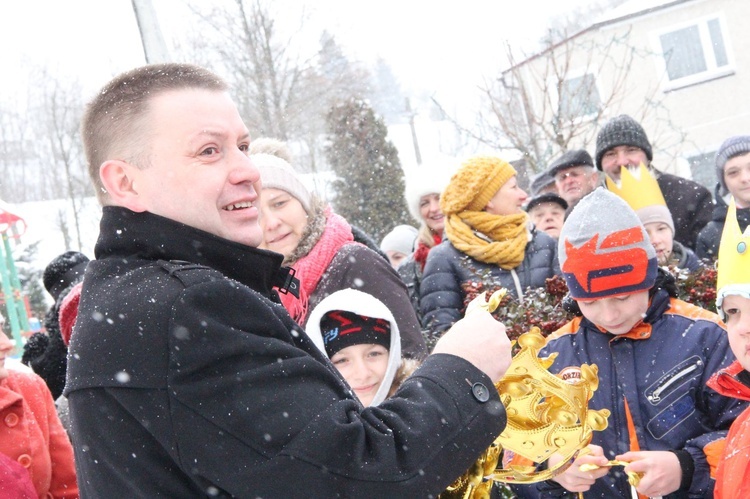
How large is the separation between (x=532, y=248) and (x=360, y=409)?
3110mm

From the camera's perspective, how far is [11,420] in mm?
3242

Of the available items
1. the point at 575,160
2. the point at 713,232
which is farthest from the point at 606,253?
the point at 575,160

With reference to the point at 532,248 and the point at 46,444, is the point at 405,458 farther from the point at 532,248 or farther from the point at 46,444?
the point at 532,248

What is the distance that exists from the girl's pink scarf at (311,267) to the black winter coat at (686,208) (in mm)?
2454

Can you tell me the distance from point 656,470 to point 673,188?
123 inches

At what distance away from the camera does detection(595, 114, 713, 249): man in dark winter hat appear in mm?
5344

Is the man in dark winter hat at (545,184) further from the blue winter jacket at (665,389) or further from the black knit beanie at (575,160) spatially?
the blue winter jacket at (665,389)

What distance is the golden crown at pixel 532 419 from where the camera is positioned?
1.91 m

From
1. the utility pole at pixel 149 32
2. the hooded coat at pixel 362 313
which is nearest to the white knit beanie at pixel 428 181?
the utility pole at pixel 149 32

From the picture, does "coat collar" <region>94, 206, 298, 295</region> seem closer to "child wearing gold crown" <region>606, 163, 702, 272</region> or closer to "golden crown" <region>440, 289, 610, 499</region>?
"golden crown" <region>440, 289, 610, 499</region>

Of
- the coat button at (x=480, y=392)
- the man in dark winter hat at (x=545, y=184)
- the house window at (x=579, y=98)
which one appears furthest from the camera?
the house window at (x=579, y=98)

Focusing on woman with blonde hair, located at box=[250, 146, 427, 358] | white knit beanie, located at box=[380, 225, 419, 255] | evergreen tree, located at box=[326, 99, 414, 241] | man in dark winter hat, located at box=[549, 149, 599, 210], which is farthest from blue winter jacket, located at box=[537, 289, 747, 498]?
evergreen tree, located at box=[326, 99, 414, 241]

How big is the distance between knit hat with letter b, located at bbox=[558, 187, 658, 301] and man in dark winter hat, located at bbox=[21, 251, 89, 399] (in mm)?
3318

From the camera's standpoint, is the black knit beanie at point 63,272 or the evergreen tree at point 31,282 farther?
the evergreen tree at point 31,282
